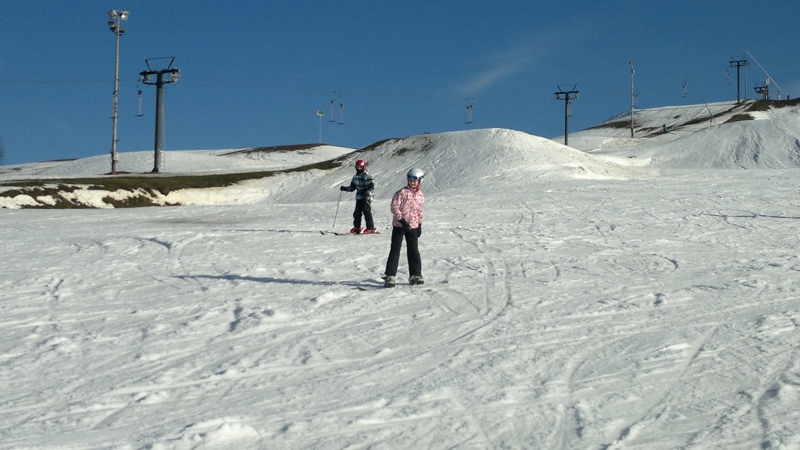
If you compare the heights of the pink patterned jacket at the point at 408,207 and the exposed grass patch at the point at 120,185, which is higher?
the exposed grass patch at the point at 120,185

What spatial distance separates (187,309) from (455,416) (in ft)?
17.2

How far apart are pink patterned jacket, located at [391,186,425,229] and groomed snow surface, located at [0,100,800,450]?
1010 mm

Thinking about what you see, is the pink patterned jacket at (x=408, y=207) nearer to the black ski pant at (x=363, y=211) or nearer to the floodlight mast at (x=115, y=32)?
the black ski pant at (x=363, y=211)

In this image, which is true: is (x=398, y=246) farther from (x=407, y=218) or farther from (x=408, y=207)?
(x=408, y=207)

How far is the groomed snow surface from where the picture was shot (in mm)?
5512

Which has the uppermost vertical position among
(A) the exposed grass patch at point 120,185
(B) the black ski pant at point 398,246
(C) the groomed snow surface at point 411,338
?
(A) the exposed grass patch at point 120,185

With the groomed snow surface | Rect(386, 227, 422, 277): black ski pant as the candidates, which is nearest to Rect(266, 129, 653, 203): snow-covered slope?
the groomed snow surface

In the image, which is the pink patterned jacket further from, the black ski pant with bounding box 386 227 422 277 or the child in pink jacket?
the black ski pant with bounding box 386 227 422 277

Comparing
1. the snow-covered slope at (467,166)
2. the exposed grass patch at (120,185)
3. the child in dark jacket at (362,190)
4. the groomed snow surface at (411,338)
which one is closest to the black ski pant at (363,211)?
the child in dark jacket at (362,190)

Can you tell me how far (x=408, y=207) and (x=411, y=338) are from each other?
2.99 metres

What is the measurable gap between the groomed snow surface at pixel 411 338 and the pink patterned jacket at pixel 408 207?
1.01 m

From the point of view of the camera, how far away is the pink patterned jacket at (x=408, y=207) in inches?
419

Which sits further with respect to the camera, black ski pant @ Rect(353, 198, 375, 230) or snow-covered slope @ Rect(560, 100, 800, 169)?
snow-covered slope @ Rect(560, 100, 800, 169)

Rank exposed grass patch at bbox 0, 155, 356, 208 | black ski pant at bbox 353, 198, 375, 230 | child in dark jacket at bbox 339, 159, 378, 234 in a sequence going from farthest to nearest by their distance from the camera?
exposed grass patch at bbox 0, 155, 356, 208 → black ski pant at bbox 353, 198, 375, 230 → child in dark jacket at bbox 339, 159, 378, 234
